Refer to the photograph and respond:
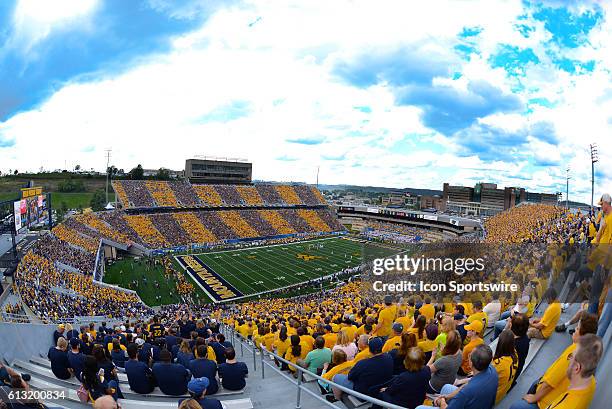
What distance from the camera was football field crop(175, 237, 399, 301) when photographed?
1177 inches

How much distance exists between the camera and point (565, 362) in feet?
9.65

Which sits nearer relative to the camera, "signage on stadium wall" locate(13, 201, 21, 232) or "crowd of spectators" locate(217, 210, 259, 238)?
"signage on stadium wall" locate(13, 201, 21, 232)

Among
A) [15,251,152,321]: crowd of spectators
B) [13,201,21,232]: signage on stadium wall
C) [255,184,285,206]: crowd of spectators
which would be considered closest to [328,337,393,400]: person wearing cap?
[15,251,152,321]: crowd of spectators

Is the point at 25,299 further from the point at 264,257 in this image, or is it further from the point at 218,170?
the point at 218,170

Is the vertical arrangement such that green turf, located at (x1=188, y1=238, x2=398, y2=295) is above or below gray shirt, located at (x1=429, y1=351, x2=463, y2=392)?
below

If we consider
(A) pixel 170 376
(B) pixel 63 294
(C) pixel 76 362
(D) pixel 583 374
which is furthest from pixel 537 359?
(B) pixel 63 294

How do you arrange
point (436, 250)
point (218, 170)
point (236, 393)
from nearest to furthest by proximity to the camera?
point (236, 393) → point (436, 250) → point (218, 170)

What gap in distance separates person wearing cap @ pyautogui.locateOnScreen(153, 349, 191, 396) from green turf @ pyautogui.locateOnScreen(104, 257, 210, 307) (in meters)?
21.9

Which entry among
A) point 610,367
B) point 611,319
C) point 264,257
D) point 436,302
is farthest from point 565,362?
point 264,257

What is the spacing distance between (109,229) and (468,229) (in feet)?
162

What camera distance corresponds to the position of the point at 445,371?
3.93 m

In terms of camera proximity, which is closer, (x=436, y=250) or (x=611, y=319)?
(x=611, y=319)

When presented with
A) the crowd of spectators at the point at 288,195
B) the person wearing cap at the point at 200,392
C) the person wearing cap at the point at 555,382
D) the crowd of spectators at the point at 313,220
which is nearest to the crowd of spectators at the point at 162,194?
the crowd of spectators at the point at 288,195

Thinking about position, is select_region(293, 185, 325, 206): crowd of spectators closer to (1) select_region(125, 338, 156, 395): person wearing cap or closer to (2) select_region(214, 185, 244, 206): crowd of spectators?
(2) select_region(214, 185, 244, 206): crowd of spectators
